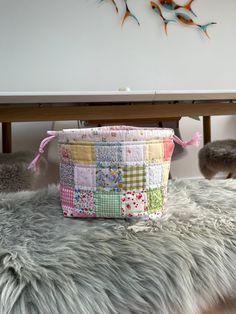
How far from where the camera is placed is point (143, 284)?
51 centimetres

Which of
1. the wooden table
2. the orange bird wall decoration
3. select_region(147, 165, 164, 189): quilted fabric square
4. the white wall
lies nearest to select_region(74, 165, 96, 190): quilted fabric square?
select_region(147, 165, 164, 189): quilted fabric square

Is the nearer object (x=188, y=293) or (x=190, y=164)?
(x=188, y=293)

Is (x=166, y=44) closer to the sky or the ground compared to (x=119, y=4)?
closer to the ground

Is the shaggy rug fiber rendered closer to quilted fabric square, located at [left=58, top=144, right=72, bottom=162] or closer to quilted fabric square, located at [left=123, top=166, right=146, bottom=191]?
quilted fabric square, located at [left=58, top=144, right=72, bottom=162]

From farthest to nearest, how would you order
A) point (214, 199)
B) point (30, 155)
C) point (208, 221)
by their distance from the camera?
point (30, 155)
point (214, 199)
point (208, 221)

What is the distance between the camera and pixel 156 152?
27.1 inches

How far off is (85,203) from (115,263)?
0.60 feet

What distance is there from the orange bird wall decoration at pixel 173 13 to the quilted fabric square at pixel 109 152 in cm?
193

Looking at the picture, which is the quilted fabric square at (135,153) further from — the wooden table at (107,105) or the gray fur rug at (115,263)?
the wooden table at (107,105)

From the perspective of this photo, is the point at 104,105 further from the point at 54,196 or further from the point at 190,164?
the point at 190,164

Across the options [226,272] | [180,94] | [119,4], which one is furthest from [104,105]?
[119,4]

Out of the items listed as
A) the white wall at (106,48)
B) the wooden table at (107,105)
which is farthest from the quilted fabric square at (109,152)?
the white wall at (106,48)

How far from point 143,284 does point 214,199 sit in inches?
13.9

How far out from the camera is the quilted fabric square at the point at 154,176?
2.22 ft
